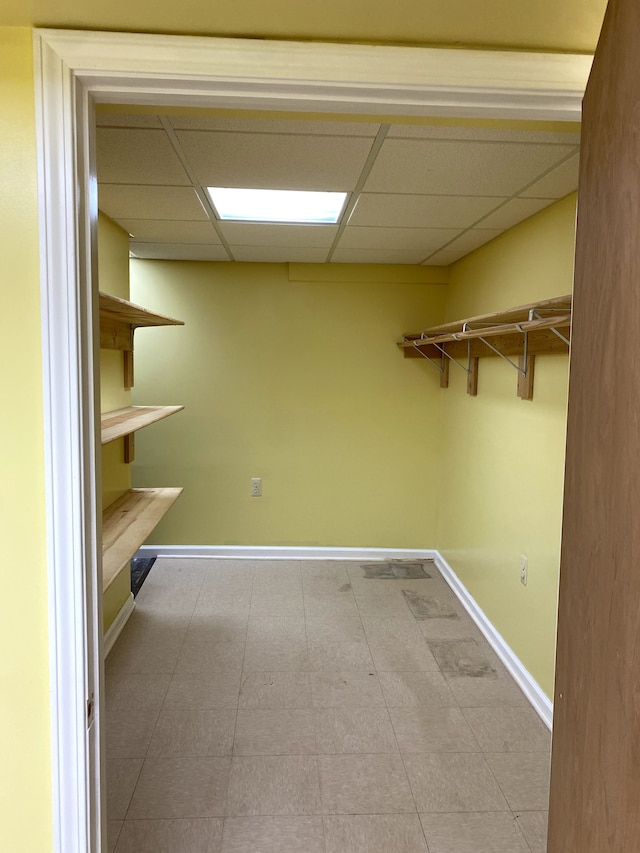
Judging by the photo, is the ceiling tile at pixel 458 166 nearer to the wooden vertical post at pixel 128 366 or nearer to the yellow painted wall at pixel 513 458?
the yellow painted wall at pixel 513 458

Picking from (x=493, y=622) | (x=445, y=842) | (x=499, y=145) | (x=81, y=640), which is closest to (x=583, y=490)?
(x=81, y=640)

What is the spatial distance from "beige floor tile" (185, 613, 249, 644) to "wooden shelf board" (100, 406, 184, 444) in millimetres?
1251

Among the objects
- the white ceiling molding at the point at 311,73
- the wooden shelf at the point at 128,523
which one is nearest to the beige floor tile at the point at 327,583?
the wooden shelf at the point at 128,523

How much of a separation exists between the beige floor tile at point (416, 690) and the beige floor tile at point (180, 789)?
2.69 ft

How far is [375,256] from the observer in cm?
362

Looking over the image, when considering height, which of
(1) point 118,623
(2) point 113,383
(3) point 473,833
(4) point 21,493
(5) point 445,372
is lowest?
(3) point 473,833

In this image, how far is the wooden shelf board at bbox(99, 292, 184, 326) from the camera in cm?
190

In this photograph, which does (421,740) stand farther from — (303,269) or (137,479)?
(303,269)

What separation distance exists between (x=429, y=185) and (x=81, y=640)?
2009 mm

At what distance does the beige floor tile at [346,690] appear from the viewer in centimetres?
242

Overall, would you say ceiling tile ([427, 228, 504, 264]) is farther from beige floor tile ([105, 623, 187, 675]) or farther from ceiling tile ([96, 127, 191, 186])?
beige floor tile ([105, 623, 187, 675])

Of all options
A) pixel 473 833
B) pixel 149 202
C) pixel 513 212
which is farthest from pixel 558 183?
pixel 473 833

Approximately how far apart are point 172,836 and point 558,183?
271cm

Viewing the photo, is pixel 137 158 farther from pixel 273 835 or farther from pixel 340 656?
pixel 340 656
